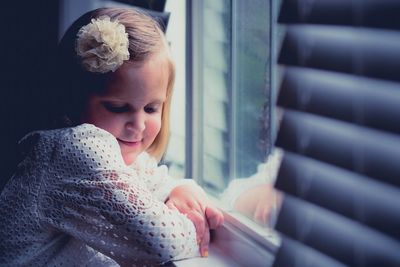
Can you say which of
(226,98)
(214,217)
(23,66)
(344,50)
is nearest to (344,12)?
(344,50)

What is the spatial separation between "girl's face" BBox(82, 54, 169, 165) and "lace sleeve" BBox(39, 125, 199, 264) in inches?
3.2

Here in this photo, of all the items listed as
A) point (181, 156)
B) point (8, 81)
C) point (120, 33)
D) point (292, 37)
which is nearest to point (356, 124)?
point (292, 37)

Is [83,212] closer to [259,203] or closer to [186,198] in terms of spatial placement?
[186,198]

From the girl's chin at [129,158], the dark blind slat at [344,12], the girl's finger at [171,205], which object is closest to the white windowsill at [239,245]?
the girl's finger at [171,205]

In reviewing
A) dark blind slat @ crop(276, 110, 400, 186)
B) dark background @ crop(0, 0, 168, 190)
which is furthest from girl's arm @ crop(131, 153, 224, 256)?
dark blind slat @ crop(276, 110, 400, 186)

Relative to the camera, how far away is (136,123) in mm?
1370

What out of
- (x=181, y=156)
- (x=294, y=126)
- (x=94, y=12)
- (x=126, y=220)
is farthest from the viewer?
(x=181, y=156)

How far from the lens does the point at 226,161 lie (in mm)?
1652

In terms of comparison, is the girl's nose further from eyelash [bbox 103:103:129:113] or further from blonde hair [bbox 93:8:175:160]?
blonde hair [bbox 93:8:175:160]

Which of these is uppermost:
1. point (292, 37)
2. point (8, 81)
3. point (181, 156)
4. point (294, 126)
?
point (292, 37)

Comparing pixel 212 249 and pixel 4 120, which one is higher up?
pixel 4 120

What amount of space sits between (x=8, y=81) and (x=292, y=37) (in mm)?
1394

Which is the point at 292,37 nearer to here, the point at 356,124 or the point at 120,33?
the point at 356,124

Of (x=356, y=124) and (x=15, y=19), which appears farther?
(x=15, y=19)
